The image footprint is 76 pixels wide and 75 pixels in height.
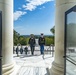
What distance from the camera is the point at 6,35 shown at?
6551mm

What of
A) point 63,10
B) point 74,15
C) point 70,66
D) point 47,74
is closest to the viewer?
point 74,15

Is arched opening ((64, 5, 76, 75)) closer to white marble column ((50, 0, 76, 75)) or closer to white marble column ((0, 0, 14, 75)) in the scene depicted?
white marble column ((50, 0, 76, 75))

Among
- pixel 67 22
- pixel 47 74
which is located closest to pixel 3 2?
pixel 67 22

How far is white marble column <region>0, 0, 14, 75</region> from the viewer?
21.2 feet

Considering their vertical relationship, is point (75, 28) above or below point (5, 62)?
above

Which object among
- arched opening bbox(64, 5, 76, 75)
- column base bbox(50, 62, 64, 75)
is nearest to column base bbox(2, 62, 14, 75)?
column base bbox(50, 62, 64, 75)

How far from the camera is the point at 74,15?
16.6 feet

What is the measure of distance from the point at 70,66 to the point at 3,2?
3008mm

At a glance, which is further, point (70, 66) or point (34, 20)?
point (34, 20)

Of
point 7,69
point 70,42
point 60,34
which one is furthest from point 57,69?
point 7,69

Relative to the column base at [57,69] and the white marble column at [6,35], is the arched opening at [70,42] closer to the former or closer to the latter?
the column base at [57,69]

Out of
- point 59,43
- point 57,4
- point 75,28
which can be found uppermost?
point 57,4

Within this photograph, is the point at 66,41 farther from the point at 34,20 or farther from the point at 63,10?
the point at 34,20

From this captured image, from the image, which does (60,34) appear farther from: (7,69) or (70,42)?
(7,69)
